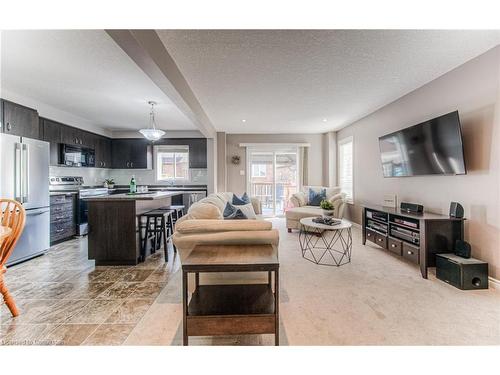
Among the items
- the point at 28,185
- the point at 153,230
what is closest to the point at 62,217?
the point at 28,185

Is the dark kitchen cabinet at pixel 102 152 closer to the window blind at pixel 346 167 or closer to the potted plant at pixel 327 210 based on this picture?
the potted plant at pixel 327 210

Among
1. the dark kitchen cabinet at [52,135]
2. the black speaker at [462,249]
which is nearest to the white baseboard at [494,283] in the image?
the black speaker at [462,249]

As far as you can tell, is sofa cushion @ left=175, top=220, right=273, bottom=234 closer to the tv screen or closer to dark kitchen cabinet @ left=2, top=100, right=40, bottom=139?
the tv screen

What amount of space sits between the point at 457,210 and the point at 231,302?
274 centimetres

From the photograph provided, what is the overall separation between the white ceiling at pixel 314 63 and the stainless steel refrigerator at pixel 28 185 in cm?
251

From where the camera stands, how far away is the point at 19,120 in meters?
3.49

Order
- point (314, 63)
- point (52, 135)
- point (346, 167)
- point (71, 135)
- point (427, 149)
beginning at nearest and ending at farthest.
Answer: point (314, 63) → point (427, 149) → point (52, 135) → point (71, 135) → point (346, 167)

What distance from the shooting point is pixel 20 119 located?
3.50 meters

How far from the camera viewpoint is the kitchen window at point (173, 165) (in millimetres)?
6922

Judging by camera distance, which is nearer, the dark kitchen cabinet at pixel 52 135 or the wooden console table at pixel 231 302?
the wooden console table at pixel 231 302

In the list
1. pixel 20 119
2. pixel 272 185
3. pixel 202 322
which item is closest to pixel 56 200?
pixel 20 119

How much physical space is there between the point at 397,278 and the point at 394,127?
260 centimetres

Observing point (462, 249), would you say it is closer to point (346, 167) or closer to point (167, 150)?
point (346, 167)
